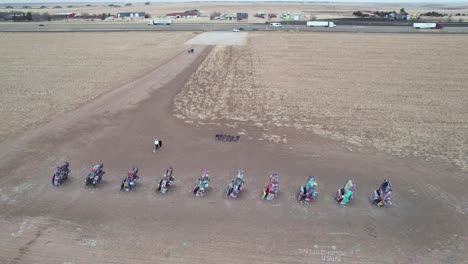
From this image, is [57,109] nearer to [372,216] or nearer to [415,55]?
[372,216]

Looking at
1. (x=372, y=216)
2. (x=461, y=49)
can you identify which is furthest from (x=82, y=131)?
(x=461, y=49)

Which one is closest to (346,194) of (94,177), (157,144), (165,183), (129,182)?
(165,183)

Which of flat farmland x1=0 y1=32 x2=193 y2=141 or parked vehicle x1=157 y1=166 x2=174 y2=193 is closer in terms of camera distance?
parked vehicle x1=157 y1=166 x2=174 y2=193

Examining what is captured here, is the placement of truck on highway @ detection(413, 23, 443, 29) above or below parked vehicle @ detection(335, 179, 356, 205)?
above

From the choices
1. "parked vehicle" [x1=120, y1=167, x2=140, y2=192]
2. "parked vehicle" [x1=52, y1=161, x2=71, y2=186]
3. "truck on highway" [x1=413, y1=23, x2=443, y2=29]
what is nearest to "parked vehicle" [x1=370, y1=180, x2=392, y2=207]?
"parked vehicle" [x1=120, y1=167, x2=140, y2=192]

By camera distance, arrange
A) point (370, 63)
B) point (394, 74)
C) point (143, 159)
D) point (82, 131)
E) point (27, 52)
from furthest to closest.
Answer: point (27, 52)
point (370, 63)
point (394, 74)
point (82, 131)
point (143, 159)

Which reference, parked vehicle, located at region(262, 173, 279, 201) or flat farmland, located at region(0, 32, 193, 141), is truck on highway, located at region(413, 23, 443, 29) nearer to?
flat farmland, located at region(0, 32, 193, 141)

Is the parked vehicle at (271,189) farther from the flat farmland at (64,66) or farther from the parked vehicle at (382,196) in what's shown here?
the flat farmland at (64,66)
